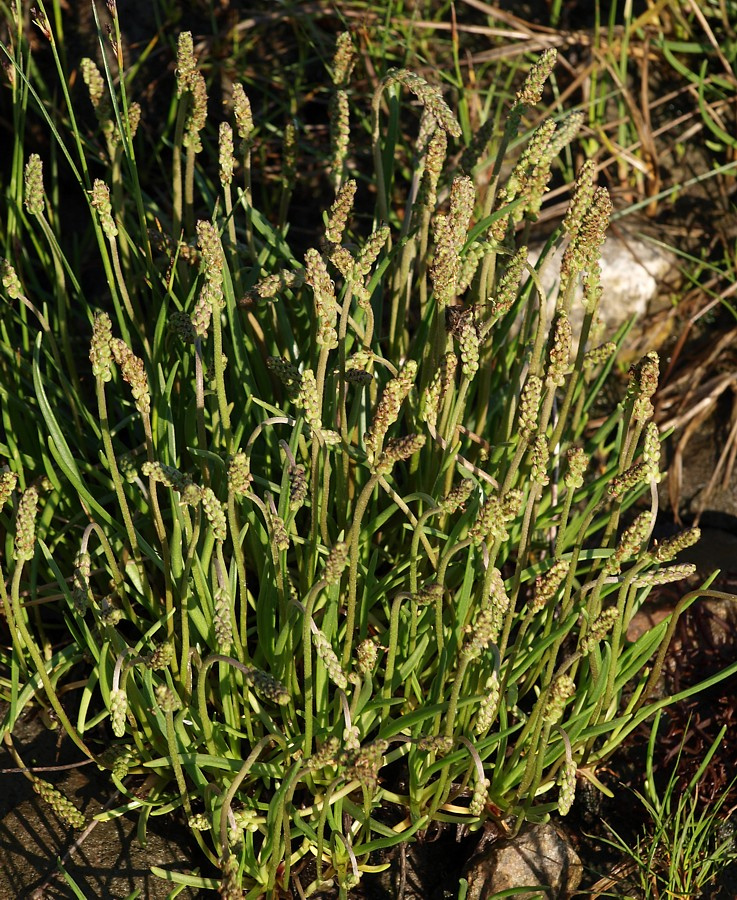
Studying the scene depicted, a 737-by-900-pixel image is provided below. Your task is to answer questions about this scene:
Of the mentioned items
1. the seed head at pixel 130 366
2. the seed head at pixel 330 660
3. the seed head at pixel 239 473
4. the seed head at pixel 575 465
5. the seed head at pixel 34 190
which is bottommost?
the seed head at pixel 330 660

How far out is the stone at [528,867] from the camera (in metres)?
1.97

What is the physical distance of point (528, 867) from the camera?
1.98 metres

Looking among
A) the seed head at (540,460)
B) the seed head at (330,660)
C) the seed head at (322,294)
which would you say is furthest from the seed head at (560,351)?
the seed head at (330,660)

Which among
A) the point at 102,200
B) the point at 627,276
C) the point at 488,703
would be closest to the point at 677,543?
the point at 488,703

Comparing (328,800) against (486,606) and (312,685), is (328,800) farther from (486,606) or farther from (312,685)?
(486,606)

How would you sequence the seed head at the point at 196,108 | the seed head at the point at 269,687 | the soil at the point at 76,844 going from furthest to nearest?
the seed head at the point at 196,108 → the soil at the point at 76,844 → the seed head at the point at 269,687

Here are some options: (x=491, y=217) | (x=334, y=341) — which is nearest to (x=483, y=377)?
(x=491, y=217)

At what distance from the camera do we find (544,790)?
2.06 m

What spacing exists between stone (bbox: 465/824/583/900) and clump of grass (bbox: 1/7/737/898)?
0.05 metres

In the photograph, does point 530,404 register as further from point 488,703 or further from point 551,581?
point 488,703

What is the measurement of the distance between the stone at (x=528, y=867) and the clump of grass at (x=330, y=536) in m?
0.05

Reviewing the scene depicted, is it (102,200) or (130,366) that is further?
(102,200)

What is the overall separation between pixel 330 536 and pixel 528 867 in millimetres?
813

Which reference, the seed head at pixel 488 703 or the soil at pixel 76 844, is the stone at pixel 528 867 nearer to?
the seed head at pixel 488 703
